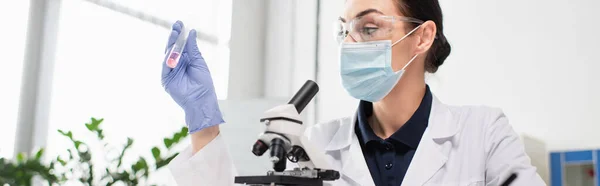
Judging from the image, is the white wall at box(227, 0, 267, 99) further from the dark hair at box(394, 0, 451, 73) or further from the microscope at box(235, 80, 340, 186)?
the microscope at box(235, 80, 340, 186)

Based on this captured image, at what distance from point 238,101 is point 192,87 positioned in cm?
157

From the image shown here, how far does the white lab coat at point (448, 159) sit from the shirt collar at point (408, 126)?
16 millimetres

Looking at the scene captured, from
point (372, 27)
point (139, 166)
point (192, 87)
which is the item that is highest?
point (372, 27)

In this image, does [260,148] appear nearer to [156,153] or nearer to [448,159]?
Result: [448,159]

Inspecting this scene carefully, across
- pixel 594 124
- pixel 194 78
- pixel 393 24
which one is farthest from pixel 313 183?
pixel 594 124

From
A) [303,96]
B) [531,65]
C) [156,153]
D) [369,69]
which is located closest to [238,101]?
[156,153]

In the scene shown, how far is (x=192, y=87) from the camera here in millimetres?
1166

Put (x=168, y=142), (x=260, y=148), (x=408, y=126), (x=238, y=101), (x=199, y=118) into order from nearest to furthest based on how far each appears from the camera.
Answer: (x=260, y=148) → (x=199, y=118) → (x=408, y=126) → (x=168, y=142) → (x=238, y=101)

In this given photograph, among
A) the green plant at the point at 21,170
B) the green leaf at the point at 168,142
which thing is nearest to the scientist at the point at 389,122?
the green leaf at the point at 168,142

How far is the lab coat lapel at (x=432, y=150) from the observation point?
116cm

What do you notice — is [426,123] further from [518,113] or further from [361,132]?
[518,113]

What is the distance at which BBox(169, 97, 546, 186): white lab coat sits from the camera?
1133mm

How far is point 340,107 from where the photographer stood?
286cm

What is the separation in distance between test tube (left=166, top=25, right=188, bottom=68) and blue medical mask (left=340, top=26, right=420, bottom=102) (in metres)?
0.36
